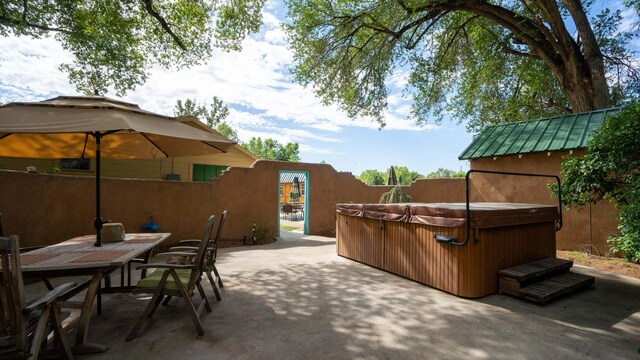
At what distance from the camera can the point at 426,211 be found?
4469 mm

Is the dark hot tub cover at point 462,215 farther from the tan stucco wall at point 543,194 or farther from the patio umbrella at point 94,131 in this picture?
the patio umbrella at point 94,131

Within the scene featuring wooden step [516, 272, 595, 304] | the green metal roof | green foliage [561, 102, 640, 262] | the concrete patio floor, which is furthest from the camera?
the green metal roof

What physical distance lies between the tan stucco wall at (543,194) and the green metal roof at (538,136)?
0.25 m

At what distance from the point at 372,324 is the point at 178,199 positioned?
21.8 feet

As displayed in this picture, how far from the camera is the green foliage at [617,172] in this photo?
3223 millimetres

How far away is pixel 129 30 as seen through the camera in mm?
9820

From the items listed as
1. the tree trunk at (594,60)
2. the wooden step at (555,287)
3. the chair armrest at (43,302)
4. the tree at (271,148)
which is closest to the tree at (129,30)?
the chair armrest at (43,302)

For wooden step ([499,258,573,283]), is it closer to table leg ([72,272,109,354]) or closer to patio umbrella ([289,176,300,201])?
table leg ([72,272,109,354])

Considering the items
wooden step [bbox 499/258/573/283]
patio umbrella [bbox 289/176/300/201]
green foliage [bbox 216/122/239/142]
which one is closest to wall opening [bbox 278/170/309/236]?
patio umbrella [bbox 289/176/300/201]

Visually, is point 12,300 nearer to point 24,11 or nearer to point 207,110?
point 24,11

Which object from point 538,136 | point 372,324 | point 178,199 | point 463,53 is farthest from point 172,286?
point 463,53

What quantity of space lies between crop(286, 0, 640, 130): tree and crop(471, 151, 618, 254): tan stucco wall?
3.00 metres

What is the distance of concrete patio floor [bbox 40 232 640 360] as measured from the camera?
261cm

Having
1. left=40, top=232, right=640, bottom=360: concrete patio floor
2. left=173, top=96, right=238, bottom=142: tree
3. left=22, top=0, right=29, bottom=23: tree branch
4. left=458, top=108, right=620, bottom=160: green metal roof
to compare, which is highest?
left=173, top=96, right=238, bottom=142: tree
